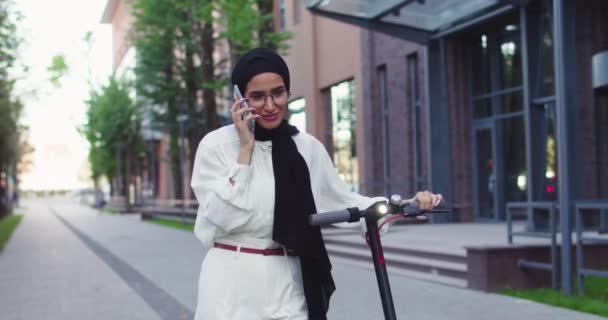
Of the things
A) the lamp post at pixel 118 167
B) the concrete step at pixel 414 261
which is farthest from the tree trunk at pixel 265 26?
the lamp post at pixel 118 167

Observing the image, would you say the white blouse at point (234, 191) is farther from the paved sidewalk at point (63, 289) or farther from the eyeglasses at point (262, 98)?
the paved sidewalk at point (63, 289)

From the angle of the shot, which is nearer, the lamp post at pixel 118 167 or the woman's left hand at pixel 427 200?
the woman's left hand at pixel 427 200

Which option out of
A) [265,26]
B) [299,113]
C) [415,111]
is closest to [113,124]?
[299,113]

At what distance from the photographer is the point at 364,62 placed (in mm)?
25484

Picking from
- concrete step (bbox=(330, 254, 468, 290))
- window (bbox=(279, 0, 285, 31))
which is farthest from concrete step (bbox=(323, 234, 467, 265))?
window (bbox=(279, 0, 285, 31))

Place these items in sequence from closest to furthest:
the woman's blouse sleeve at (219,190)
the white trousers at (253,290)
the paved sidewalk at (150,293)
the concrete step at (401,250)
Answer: the woman's blouse sleeve at (219,190) < the white trousers at (253,290) < the paved sidewalk at (150,293) < the concrete step at (401,250)

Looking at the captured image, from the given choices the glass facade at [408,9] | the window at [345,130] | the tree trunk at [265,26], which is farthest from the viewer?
the window at [345,130]

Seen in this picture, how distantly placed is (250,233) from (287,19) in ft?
103

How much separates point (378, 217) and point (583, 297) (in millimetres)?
6956

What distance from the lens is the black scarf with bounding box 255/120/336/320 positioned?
2869 mm

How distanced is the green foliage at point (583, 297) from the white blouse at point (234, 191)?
20.0 ft

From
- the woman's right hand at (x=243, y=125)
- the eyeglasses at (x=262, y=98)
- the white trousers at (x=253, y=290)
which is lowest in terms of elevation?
the white trousers at (x=253, y=290)

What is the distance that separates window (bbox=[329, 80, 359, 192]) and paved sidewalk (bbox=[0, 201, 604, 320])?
9.97m

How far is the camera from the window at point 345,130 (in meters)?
27.9
